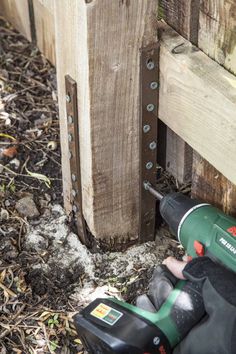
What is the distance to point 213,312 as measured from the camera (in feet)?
7.25

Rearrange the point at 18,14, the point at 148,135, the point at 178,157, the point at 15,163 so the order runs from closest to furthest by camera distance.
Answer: the point at 148,135 < the point at 178,157 < the point at 15,163 < the point at 18,14

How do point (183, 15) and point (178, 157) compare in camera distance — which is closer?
point (183, 15)

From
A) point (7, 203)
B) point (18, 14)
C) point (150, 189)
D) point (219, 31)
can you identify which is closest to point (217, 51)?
point (219, 31)

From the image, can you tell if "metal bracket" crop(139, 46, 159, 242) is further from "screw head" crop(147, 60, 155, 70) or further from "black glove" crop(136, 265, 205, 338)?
"black glove" crop(136, 265, 205, 338)

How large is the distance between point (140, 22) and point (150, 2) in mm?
64

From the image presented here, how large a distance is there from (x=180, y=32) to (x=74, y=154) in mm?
524

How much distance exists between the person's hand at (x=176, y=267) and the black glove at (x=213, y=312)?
5.0 inches

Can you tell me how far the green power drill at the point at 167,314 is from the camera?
222 centimetres

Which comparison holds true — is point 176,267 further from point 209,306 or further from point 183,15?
point 183,15

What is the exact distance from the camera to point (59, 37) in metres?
2.43

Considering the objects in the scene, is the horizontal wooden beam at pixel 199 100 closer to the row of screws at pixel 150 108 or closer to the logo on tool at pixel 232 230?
A: the row of screws at pixel 150 108

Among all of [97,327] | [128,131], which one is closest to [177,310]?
[97,327]

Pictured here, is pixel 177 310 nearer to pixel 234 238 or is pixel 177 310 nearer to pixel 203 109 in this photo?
pixel 234 238

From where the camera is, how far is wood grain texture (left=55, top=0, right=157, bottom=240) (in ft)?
7.40
